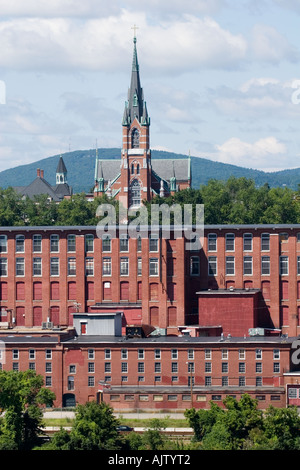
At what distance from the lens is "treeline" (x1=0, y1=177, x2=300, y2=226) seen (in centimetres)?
17400

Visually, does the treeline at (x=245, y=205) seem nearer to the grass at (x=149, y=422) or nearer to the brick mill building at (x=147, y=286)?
the brick mill building at (x=147, y=286)

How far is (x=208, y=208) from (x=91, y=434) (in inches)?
3461

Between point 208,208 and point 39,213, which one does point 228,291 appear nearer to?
point 208,208

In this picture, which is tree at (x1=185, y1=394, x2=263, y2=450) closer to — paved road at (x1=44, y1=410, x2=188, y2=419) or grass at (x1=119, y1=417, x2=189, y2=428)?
grass at (x1=119, y1=417, x2=189, y2=428)

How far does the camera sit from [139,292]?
124m

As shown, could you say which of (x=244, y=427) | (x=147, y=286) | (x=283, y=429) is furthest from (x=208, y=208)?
(x=283, y=429)

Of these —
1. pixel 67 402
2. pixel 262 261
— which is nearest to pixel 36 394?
pixel 67 402

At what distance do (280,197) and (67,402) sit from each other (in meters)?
83.1

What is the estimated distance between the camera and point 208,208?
175375mm

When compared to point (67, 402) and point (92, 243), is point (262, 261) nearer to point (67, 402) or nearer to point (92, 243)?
point (92, 243)

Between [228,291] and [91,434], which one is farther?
[228,291]

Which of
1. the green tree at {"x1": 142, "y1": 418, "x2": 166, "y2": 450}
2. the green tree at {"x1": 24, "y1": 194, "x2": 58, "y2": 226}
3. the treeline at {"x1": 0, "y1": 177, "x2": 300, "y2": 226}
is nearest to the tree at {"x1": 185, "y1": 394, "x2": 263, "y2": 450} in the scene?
the green tree at {"x1": 142, "y1": 418, "x2": 166, "y2": 450}

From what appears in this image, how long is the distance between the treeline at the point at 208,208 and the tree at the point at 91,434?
81.8m

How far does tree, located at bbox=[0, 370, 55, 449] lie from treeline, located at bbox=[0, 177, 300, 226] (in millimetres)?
72569
